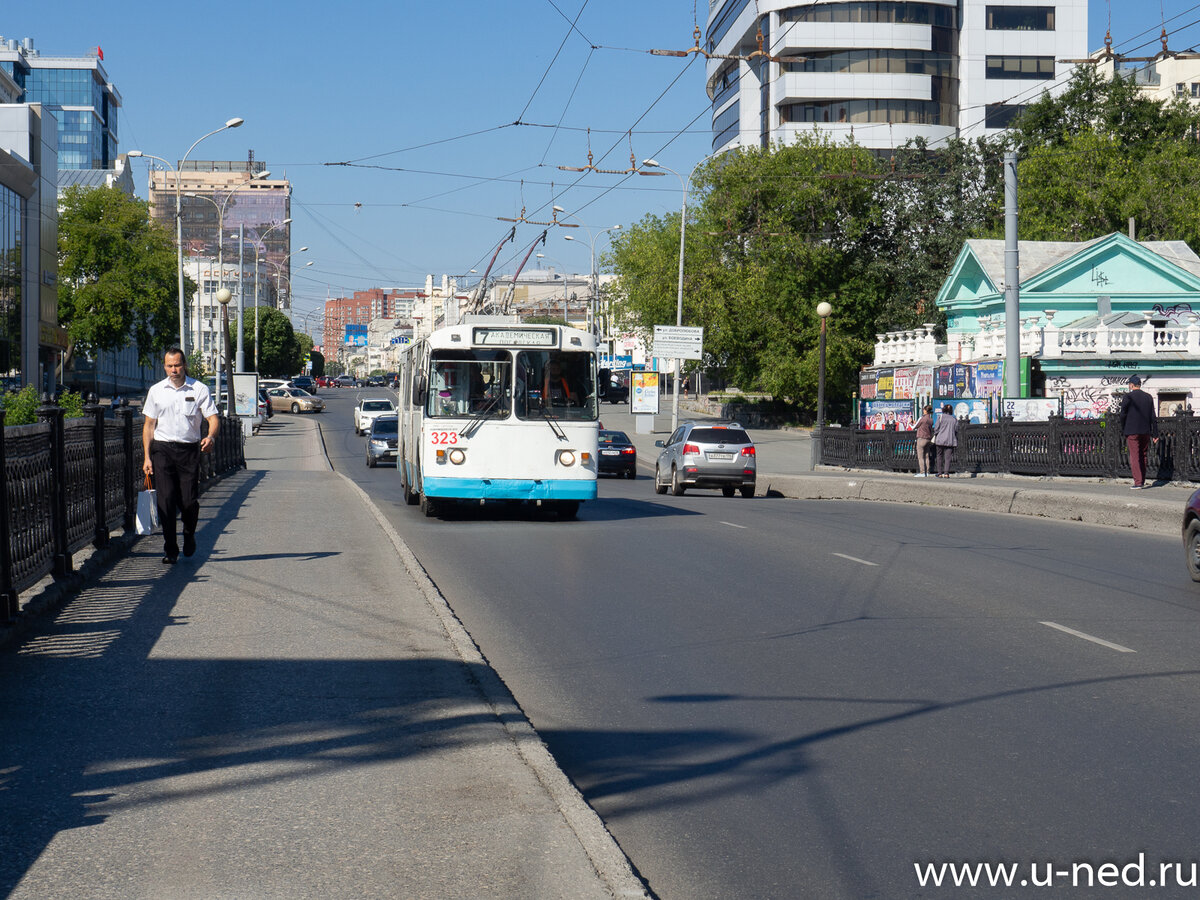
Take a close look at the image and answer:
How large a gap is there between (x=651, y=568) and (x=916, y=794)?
7.97 metres

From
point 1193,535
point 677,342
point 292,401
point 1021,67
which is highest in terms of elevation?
point 1021,67

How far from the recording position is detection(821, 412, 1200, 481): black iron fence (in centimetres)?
2378

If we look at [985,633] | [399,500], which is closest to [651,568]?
[985,633]

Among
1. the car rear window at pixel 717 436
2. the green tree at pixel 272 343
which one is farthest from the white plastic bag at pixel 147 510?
the green tree at pixel 272 343

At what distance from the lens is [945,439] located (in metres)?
31.3

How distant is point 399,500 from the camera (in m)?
24.9

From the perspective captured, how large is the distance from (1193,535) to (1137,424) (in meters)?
11.6

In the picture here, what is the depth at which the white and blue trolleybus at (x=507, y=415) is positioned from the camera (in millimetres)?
18781

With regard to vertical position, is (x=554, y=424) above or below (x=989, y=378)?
below

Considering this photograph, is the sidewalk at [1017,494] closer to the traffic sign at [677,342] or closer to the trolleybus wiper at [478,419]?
the traffic sign at [677,342]

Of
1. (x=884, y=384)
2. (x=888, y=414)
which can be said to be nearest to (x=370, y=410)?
(x=884, y=384)

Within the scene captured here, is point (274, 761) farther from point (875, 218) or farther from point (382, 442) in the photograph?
point (875, 218)

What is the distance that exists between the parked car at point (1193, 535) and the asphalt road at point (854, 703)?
6.6 inches

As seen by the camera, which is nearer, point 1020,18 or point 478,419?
point 478,419
